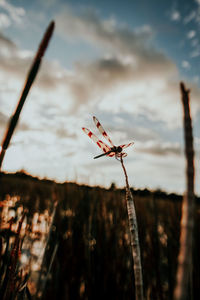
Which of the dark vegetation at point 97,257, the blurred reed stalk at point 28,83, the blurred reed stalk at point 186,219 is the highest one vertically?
the blurred reed stalk at point 28,83

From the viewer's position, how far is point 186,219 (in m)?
0.21

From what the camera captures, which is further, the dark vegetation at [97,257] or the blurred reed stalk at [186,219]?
the dark vegetation at [97,257]

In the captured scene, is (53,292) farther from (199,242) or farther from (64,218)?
(199,242)

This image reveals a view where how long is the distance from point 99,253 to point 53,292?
668 millimetres

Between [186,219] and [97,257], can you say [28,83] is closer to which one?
[186,219]

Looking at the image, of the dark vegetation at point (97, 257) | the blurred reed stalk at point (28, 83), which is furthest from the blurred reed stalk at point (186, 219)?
the dark vegetation at point (97, 257)

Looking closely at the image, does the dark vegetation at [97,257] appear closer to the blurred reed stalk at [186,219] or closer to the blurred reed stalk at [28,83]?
the blurred reed stalk at [28,83]

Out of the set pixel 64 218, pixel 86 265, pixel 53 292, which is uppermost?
pixel 64 218

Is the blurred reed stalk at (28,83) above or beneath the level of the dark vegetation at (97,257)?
above

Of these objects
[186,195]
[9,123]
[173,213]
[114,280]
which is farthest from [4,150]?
[173,213]

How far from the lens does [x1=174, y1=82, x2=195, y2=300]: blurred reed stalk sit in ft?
0.62

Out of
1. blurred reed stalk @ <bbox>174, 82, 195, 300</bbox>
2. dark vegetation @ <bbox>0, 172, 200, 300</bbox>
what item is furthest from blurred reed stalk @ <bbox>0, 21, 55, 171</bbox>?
dark vegetation @ <bbox>0, 172, 200, 300</bbox>

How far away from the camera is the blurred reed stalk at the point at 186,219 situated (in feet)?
0.62

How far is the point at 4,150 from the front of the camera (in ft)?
1.01
